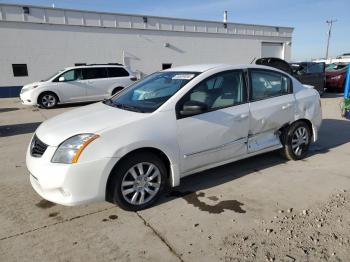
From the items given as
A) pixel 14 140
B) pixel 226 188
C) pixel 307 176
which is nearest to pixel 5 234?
pixel 226 188

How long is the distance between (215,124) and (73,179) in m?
1.83

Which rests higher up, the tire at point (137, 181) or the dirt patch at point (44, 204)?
the tire at point (137, 181)

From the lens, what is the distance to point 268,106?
4539 mm

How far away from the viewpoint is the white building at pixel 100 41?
1658cm

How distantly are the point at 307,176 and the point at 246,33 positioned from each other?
22.5 meters

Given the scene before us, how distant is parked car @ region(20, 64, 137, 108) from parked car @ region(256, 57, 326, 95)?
588 centimetres

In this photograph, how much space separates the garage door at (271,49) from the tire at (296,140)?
23048 millimetres

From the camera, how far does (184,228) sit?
3.20m

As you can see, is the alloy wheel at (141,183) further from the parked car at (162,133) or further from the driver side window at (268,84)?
the driver side window at (268,84)

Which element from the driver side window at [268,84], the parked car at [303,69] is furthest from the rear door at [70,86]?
the driver side window at [268,84]

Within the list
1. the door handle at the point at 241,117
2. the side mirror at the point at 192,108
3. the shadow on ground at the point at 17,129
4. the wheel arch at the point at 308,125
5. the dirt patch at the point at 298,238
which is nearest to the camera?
the dirt patch at the point at 298,238

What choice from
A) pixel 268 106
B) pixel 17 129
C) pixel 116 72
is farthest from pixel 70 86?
pixel 268 106

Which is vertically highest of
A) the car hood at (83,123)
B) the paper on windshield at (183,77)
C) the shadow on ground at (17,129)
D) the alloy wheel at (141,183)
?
the paper on windshield at (183,77)

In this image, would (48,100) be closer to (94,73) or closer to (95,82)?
(95,82)
